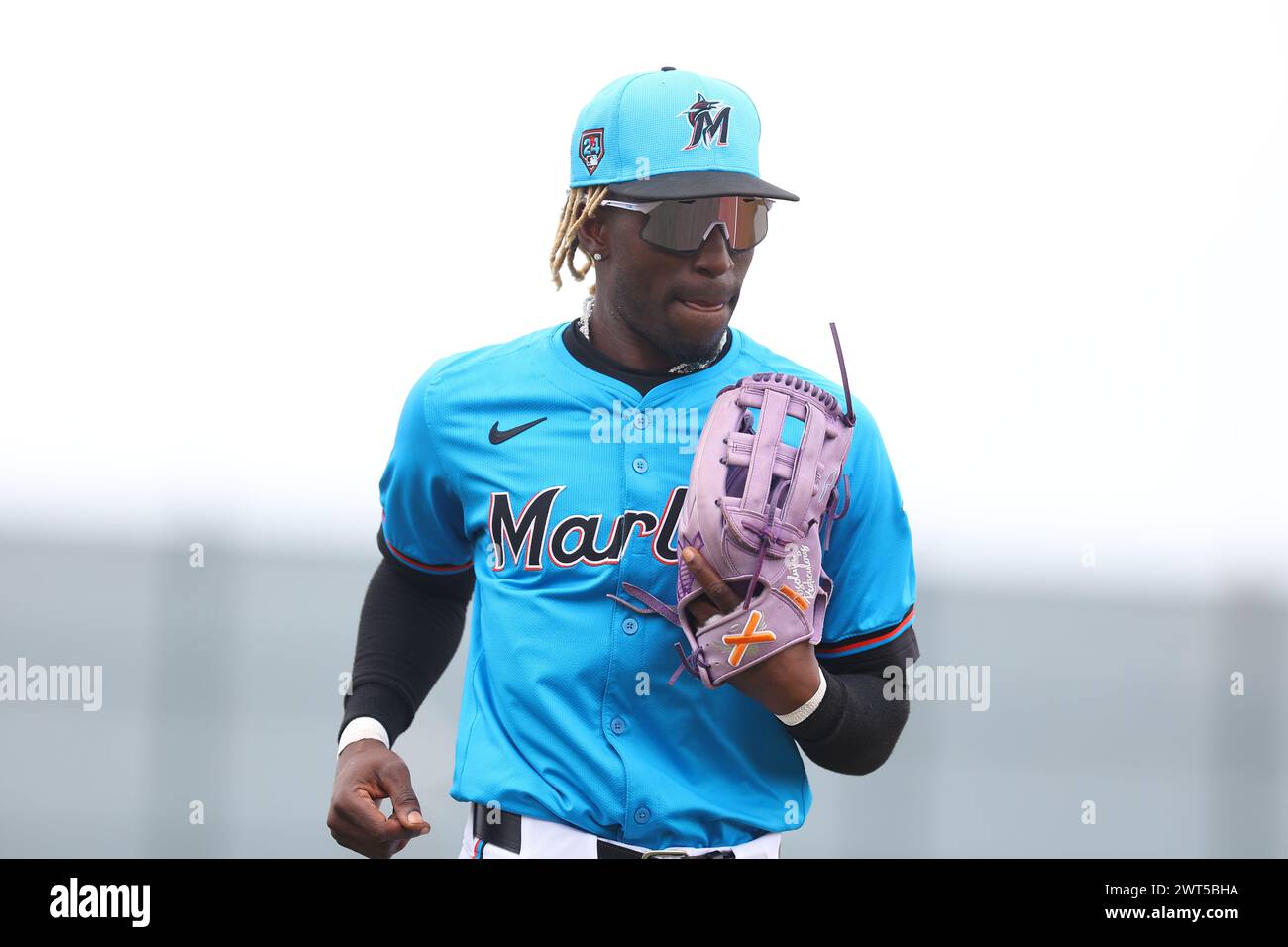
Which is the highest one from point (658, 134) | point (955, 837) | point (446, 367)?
point (658, 134)

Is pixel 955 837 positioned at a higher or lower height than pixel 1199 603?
lower

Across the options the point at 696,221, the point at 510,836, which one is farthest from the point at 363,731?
the point at 696,221

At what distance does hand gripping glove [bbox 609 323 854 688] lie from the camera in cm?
235

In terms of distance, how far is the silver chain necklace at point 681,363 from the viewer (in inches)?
107

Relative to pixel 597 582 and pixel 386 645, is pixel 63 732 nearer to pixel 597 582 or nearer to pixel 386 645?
pixel 386 645

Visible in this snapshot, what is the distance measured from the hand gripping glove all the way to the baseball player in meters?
0.04

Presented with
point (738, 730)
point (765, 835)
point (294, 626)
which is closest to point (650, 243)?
point (738, 730)

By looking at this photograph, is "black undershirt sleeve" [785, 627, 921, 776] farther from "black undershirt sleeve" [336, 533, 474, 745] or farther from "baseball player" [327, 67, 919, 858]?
"black undershirt sleeve" [336, 533, 474, 745]

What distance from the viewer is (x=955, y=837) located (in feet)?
22.7

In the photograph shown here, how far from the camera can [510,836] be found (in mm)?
2514

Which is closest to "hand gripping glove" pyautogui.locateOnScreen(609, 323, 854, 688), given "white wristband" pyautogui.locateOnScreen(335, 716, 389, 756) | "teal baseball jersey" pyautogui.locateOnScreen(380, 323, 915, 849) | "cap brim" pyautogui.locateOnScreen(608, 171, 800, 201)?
"teal baseball jersey" pyautogui.locateOnScreen(380, 323, 915, 849)

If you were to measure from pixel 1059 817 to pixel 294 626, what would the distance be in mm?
4042

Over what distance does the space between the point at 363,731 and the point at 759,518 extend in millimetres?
989
